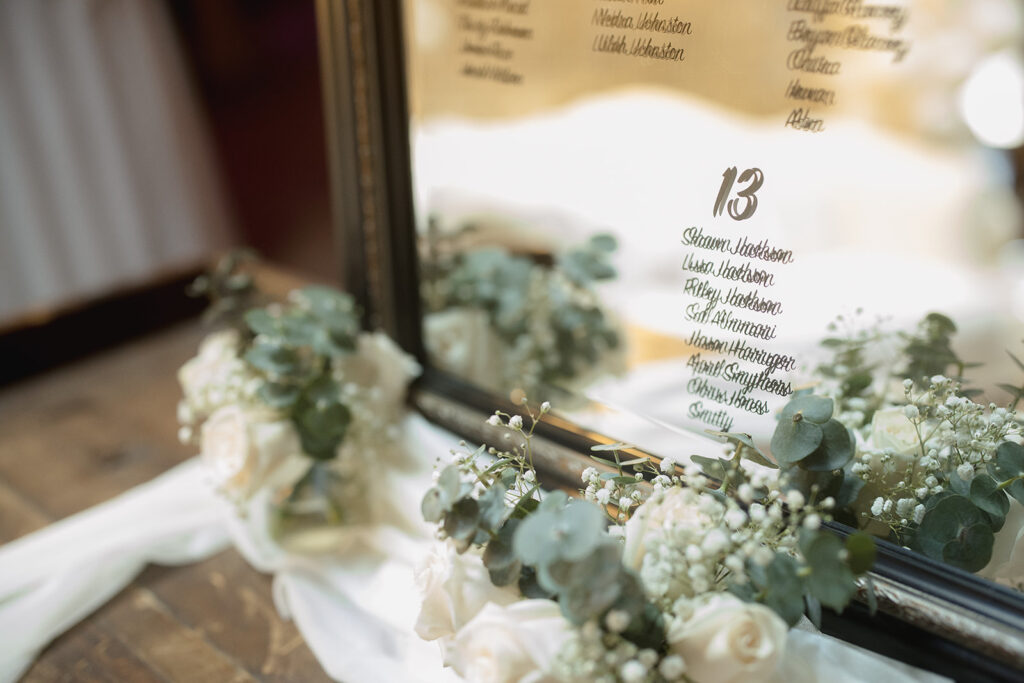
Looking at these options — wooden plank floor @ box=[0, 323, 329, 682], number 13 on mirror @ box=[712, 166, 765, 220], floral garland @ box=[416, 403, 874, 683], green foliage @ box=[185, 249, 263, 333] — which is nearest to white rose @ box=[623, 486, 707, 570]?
floral garland @ box=[416, 403, 874, 683]

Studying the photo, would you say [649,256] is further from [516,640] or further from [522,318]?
[516,640]

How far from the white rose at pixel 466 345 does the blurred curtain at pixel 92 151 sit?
1123 millimetres

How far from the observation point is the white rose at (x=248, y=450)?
0.70 meters

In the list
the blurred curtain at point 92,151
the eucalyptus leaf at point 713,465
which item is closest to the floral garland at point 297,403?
the eucalyptus leaf at point 713,465

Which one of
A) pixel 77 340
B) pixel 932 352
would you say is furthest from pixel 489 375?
pixel 77 340

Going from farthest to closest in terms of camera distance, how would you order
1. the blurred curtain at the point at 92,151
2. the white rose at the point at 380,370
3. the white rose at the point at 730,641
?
1. the blurred curtain at the point at 92,151
2. the white rose at the point at 380,370
3. the white rose at the point at 730,641

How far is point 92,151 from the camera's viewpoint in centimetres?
188

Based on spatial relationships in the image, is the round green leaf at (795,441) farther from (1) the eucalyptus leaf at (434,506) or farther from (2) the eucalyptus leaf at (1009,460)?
(1) the eucalyptus leaf at (434,506)

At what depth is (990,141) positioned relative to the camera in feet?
6.54

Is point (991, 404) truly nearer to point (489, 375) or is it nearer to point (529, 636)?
point (529, 636)

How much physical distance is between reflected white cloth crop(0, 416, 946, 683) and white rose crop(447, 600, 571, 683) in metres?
0.14

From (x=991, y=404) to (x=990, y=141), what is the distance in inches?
70.1

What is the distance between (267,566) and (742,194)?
0.54m

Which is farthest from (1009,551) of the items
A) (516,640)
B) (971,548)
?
(516,640)
